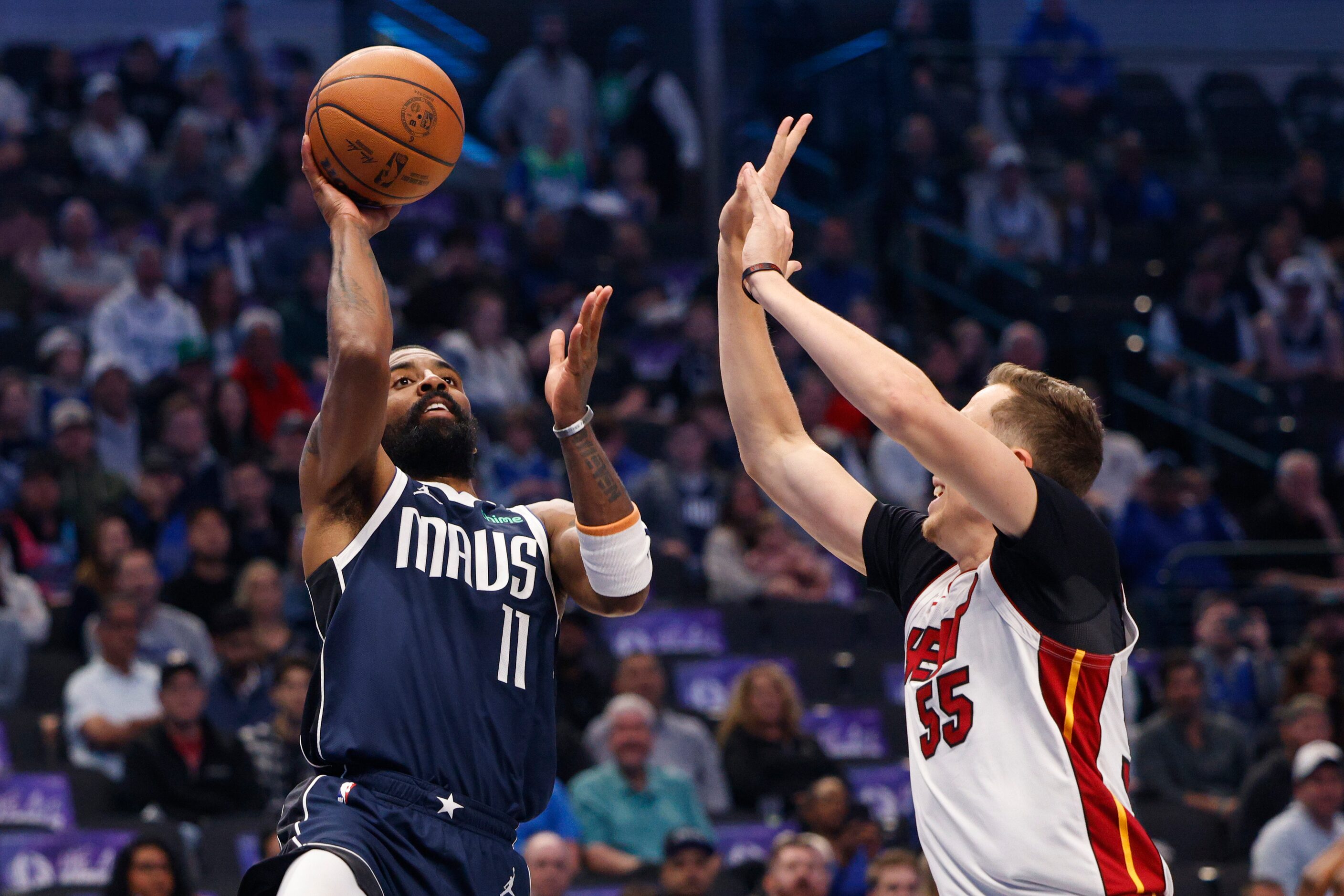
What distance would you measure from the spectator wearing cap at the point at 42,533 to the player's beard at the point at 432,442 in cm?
765

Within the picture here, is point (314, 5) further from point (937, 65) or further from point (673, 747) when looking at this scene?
point (673, 747)

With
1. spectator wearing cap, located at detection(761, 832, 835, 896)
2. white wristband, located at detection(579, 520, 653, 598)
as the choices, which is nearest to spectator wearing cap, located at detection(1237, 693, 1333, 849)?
spectator wearing cap, located at detection(761, 832, 835, 896)

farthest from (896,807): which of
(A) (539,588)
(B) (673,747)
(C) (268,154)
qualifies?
(C) (268,154)

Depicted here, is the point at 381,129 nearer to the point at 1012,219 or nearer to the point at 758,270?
the point at 758,270

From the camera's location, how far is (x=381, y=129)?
4395mm

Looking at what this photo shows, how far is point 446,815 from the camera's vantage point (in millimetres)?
4141

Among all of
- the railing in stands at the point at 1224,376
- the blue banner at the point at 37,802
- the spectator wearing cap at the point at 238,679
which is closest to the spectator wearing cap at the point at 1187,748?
the railing in stands at the point at 1224,376

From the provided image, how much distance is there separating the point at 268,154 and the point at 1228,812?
10.7 metres

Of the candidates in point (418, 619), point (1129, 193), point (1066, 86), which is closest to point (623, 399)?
point (1129, 193)

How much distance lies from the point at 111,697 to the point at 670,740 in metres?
3.43

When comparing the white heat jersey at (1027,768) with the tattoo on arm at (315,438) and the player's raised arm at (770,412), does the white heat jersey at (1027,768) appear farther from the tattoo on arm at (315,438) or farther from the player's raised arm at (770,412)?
the tattoo on arm at (315,438)

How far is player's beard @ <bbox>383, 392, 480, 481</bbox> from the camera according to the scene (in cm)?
468

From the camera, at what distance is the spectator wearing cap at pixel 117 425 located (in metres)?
12.7

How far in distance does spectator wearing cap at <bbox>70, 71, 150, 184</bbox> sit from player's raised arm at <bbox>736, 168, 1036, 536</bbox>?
46.1 feet
